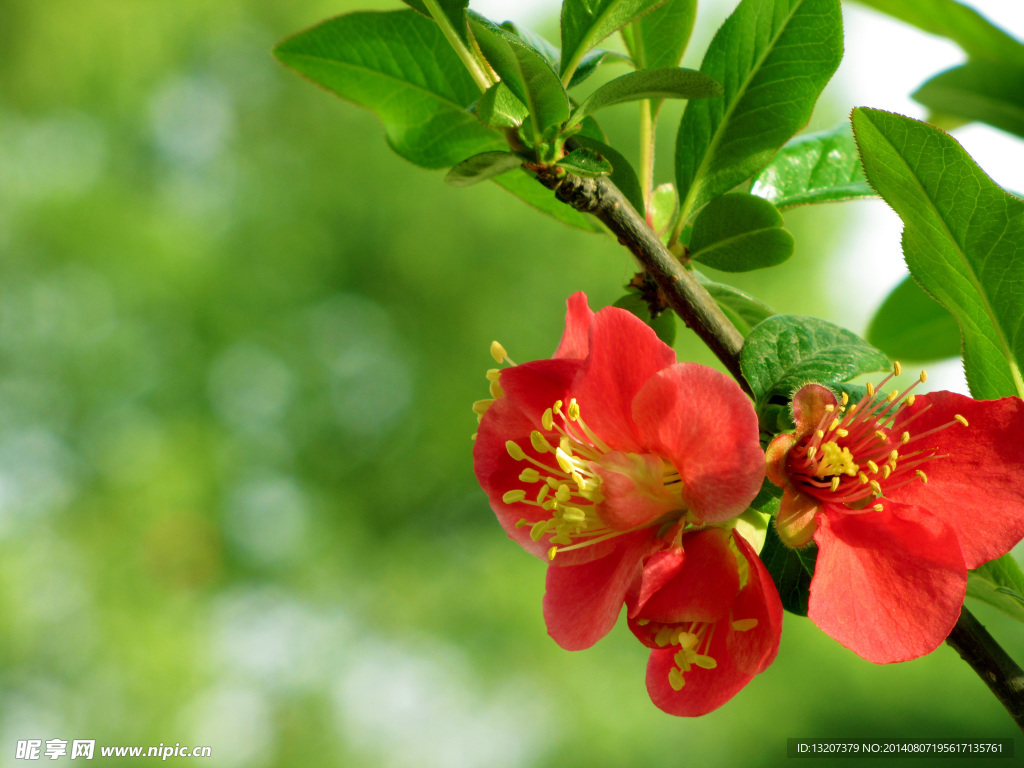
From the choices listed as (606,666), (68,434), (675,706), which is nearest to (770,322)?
(675,706)

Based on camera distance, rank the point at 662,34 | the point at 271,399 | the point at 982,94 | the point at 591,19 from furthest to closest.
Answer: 1. the point at 271,399
2. the point at 982,94
3. the point at 662,34
4. the point at 591,19

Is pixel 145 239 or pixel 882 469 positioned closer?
pixel 882 469

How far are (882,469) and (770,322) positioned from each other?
0.31ft

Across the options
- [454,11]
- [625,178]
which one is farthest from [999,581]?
[454,11]

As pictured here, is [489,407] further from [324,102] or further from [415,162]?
[324,102]

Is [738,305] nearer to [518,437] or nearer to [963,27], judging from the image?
[518,437]

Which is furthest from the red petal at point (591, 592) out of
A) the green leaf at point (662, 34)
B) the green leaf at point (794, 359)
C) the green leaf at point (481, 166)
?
the green leaf at point (662, 34)

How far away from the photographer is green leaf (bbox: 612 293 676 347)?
0.51m

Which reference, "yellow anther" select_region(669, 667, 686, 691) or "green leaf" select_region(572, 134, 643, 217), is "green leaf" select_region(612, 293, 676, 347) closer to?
"green leaf" select_region(572, 134, 643, 217)

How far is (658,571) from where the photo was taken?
0.35 metres

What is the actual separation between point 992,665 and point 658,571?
0.58ft

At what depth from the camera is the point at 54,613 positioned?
21.5 feet

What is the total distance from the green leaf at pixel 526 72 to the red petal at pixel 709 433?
165 mm

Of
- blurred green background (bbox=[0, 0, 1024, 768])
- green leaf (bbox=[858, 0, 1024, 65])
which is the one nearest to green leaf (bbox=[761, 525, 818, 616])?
green leaf (bbox=[858, 0, 1024, 65])
